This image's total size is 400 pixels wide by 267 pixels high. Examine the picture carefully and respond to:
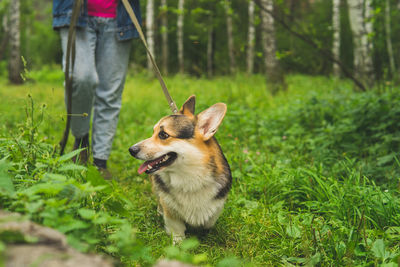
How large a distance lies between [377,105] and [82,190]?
3489mm

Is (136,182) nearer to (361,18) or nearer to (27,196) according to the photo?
(27,196)

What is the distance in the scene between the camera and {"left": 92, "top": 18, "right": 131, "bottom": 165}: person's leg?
10.1 ft

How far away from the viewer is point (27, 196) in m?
1.36

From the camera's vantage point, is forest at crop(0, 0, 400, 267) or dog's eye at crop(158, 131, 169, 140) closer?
forest at crop(0, 0, 400, 267)

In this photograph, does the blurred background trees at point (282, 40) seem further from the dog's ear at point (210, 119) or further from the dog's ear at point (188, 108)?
the dog's ear at point (210, 119)

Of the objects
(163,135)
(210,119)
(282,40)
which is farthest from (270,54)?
(282,40)

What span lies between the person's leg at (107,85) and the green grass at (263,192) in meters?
0.38

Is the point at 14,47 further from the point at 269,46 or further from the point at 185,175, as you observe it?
the point at 185,175

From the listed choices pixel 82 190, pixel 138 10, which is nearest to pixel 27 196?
pixel 82 190

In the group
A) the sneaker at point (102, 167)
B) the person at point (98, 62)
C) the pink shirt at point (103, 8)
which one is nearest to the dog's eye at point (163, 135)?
the person at point (98, 62)

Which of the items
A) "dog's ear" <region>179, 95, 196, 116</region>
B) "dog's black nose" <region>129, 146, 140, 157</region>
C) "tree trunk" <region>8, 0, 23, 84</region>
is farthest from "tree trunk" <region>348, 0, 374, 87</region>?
"tree trunk" <region>8, 0, 23, 84</region>

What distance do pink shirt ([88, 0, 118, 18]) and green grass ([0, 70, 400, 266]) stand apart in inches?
35.4

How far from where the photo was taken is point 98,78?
3.14 meters

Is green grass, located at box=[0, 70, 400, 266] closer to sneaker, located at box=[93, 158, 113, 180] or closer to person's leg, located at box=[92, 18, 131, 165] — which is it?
sneaker, located at box=[93, 158, 113, 180]
